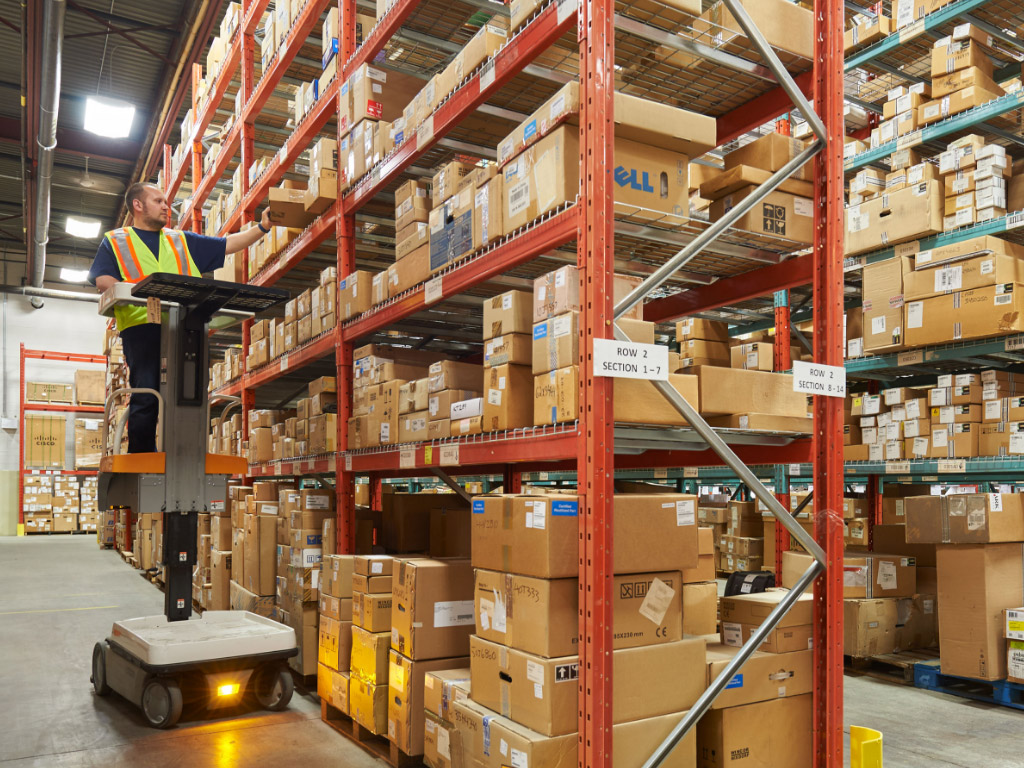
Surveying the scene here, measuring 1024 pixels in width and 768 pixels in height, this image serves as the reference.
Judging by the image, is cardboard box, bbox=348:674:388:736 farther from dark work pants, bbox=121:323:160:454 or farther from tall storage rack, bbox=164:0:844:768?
dark work pants, bbox=121:323:160:454

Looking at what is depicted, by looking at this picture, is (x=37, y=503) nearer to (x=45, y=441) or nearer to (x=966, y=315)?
(x=45, y=441)

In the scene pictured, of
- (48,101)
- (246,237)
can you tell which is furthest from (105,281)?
(48,101)

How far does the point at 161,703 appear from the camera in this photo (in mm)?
4348

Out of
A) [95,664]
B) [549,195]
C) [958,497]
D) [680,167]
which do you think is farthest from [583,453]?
[95,664]

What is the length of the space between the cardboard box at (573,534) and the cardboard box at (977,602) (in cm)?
294

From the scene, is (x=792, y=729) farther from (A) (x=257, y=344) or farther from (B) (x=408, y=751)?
(A) (x=257, y=344)

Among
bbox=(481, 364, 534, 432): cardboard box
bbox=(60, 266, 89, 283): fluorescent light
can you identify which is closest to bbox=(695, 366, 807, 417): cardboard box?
bbox=(481, 364, 534, 432): cardboard box

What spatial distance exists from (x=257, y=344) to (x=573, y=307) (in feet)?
16.6

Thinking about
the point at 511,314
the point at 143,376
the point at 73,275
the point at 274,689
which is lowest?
the point at 274,689

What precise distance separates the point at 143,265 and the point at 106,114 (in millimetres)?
8453

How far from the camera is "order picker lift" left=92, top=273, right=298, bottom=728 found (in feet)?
14.2

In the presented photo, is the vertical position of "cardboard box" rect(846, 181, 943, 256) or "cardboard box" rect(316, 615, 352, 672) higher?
"cardboard box" rect(846, 181, 943, 256)

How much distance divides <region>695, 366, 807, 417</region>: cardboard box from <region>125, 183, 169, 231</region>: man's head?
3.91 m

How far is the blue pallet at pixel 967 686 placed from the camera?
485cm
